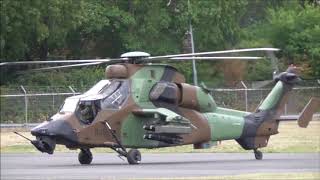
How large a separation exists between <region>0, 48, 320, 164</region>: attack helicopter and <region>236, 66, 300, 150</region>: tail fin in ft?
0.47

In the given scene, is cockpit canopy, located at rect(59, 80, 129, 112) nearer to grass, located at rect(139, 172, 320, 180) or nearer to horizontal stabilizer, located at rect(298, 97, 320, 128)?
horizontal stabilizer, located at rect(298, 97, 320, 128)

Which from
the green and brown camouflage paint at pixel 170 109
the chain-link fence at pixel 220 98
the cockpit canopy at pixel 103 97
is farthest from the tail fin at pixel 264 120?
the cockpit canopy at pixel 103 97

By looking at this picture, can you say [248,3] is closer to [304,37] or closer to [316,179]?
[304,37]

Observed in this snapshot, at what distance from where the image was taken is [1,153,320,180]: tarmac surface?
61.6ft

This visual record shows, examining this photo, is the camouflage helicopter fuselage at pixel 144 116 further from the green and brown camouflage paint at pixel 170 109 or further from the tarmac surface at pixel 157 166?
the tarmac surface at pixel 157 166

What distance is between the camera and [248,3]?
14484 mm

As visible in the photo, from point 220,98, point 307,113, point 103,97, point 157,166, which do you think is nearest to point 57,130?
point 103,97

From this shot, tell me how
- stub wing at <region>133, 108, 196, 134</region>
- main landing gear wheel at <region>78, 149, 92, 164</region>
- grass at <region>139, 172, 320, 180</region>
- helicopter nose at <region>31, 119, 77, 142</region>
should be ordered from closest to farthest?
1. grass at <region>139, 172, 320, 180</region>
2. helicopter nose at <region>31, 119, 77, 142</region>
3. main landing gear wheel at <region>78, 149, 92, 164</region>
4. stub wing at <region>133, 108, 196, 134</region>

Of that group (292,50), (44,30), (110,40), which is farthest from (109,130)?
(292,50)

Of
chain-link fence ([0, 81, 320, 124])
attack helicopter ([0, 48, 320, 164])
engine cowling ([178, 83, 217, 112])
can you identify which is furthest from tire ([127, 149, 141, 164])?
chain-link fence ([0, 81, 320, 124])

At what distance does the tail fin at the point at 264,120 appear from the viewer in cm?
2728

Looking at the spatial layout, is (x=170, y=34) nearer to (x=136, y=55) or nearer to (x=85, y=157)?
(x=136, y=55)

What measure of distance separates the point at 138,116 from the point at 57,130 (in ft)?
9.09

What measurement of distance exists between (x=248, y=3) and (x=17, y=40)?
18.4 ft
